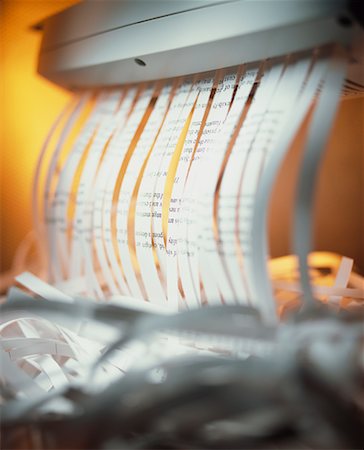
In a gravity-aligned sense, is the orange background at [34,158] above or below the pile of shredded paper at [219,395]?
above

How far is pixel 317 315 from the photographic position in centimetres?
42

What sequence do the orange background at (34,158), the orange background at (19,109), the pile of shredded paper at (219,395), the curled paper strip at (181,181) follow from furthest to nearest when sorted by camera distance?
the orange background at (19,109) → the orange background at (34,158) → the curled paper strip at (181,181) → the pile of shredded paper at (219,395)

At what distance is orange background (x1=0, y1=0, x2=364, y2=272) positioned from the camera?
892mm

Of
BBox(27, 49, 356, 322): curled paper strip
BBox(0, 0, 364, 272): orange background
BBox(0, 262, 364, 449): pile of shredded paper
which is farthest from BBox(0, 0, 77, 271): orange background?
BBox(0, 262, 364, 449): pile of shredded paper

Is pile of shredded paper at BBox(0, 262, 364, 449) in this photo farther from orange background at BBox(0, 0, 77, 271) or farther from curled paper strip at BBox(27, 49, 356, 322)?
orange background at BBox(0, 0, 77, 271)

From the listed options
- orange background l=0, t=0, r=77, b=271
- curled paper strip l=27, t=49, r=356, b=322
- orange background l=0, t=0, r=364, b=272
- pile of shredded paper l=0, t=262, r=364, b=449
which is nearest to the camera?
pile of shredded paper l=0, t=262, r=364, b=449

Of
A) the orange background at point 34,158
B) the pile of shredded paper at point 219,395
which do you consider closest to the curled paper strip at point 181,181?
the pile of shredded paper at point 219,395

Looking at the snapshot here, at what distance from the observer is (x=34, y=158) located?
1.08m

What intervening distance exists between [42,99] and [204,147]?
54 cm

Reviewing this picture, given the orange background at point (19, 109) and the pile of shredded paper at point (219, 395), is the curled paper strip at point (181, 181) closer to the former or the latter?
the pile of shredded paper at point (219, 395)

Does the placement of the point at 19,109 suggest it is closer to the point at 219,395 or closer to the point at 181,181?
the point at 181,181

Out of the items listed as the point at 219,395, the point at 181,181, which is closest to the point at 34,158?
the point at 181,181

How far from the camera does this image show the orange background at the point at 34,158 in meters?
0.89

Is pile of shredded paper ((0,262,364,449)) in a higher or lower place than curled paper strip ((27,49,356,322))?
lower
